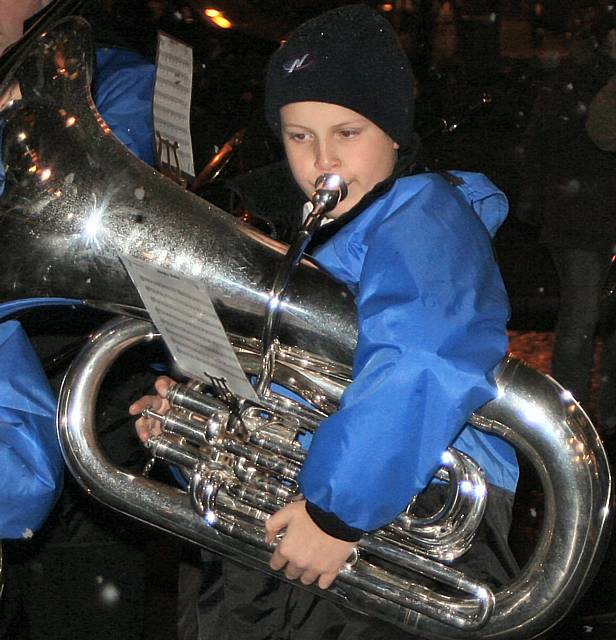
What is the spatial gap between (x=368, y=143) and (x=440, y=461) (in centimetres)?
53

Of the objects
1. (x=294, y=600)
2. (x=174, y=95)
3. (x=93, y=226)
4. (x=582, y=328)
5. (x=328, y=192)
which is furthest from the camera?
(x=582, y=328)

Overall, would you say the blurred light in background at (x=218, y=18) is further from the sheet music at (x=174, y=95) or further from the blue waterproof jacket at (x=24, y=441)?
the blue waterproof jacket at (x=24, y=441)

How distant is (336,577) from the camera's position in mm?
1521

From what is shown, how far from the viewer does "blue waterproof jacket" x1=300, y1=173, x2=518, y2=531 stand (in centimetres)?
130

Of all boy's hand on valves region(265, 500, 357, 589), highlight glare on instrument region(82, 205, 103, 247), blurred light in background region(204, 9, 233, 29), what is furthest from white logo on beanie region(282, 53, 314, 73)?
blurred light in background region(204, 9, 233, 29)

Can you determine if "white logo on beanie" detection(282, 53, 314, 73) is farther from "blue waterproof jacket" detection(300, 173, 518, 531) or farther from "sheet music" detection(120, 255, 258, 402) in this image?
"sheet music" detection(120, 255, 258, 402)

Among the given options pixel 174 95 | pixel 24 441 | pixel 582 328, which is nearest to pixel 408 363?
pixel 24 441

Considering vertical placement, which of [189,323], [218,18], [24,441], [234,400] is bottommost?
[218,18]

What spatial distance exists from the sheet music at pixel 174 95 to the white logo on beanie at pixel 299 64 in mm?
787

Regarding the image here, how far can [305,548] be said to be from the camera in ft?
4.71

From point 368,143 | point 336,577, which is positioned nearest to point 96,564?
point 336,577

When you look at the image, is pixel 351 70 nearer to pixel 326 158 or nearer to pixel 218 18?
pixel 326 158

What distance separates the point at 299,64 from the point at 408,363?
55 cm

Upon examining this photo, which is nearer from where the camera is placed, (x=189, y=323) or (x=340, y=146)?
(x=189, y=323)
